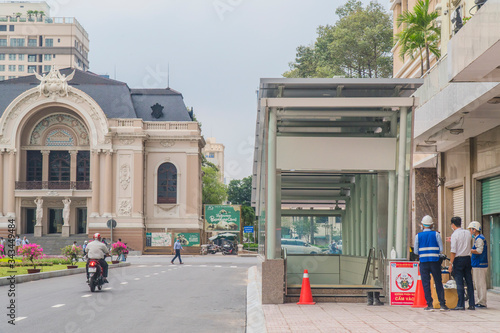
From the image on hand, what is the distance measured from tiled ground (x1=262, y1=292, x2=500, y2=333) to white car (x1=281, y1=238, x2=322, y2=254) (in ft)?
15.4

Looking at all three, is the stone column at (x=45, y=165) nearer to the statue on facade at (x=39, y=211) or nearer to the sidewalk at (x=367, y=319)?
the statue on facade at (x=39, y=211)

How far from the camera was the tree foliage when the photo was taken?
5312 cm

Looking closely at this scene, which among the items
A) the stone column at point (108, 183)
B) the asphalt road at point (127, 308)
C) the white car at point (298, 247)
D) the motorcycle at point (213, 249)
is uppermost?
the stone column at point (108, 183)

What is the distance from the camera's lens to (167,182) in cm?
6756

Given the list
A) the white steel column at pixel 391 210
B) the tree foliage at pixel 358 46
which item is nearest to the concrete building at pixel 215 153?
the tree foliage at pixel 358 46

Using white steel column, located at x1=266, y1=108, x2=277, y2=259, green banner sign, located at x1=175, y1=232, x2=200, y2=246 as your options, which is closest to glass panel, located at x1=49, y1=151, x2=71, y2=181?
green banner sign, located at x1=175, y1=232, x2=200, y2=246

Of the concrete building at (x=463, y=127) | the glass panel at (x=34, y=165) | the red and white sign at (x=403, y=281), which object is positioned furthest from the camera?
the glass panel at (x=34, y=165)

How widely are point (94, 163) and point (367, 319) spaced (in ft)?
181

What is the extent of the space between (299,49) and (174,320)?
51.8 meters

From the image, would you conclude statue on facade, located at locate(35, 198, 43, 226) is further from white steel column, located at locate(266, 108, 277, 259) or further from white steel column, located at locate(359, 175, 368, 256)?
white steel column, located at locate(266, 108, 277, 259)

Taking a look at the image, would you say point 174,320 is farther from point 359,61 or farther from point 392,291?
point 359,61

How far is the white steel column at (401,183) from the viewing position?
14.6 metres

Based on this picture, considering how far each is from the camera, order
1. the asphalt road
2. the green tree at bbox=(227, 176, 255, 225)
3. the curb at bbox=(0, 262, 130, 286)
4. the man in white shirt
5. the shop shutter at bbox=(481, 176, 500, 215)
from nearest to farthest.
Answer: the asphalt road, the man in white shirt, the shop shutter at bbox=(481, 176, 500, 215), the curb at bbox=(0, 262, 130, 286), the green tree at bbox=(227, 176, 255, 225)

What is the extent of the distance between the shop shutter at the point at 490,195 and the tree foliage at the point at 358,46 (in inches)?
1258
